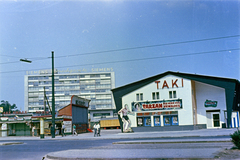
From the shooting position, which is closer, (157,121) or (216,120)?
(157,121)

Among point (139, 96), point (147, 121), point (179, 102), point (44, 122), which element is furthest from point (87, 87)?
point (179, 102)

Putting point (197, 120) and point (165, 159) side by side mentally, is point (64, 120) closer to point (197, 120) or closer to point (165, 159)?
point (197, 120)

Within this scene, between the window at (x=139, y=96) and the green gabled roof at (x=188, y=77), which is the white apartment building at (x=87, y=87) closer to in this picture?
the green gabled roof at (x=188, y=77)

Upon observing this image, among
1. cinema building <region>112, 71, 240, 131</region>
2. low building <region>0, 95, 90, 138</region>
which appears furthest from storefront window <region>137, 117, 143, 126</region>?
low building <region>0, 95, 90, 138</region>

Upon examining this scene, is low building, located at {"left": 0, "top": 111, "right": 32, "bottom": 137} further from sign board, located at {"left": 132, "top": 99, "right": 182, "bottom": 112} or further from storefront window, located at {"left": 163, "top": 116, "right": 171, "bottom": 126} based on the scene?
storefront window, located at {"left": 163, "top": 116, "right": 171, "bottom": 126}

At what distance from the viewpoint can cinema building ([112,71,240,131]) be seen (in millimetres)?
39156

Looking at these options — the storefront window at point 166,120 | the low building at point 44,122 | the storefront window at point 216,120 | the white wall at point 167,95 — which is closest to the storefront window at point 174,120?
the white wall at point 167,95

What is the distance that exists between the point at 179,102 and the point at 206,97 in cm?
544

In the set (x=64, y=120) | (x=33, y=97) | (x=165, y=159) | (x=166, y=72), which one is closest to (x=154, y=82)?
(x=166, y=72)

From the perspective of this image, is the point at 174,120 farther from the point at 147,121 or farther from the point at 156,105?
the point at 147,121

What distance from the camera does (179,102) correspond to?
39.6 meters

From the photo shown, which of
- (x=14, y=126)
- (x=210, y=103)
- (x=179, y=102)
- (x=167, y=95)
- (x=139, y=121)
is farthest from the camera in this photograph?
(x=14, y=126)

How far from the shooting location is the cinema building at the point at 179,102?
3916 centimetres

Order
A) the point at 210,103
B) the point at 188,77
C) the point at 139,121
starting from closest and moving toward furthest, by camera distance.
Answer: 1. the point at 188,77
2. the point at 139,121
3. the point at 210,103
